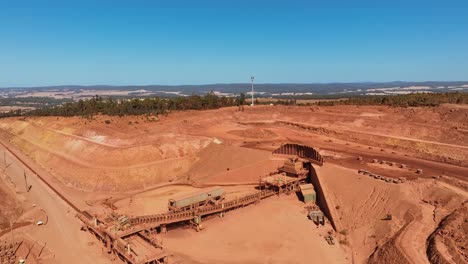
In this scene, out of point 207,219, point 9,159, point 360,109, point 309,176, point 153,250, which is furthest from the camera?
point 360,109

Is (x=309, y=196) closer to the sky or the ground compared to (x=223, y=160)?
closer to the ground

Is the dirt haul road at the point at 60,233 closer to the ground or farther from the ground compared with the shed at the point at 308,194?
closer to the ground

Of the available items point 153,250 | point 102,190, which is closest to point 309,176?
point 153,250

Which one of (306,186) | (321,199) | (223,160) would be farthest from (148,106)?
(321,199)

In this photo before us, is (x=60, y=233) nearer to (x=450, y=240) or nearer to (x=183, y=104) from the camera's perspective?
(x=450, y=240)

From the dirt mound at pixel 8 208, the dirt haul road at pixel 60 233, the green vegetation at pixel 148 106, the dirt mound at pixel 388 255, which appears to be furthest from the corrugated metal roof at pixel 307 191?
the green vegetation at pixel 148 106

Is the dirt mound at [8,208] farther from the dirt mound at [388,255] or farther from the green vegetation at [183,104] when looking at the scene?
the green vegetation at [183,104]

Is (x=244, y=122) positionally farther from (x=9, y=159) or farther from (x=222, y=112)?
(x=9, y=159)
